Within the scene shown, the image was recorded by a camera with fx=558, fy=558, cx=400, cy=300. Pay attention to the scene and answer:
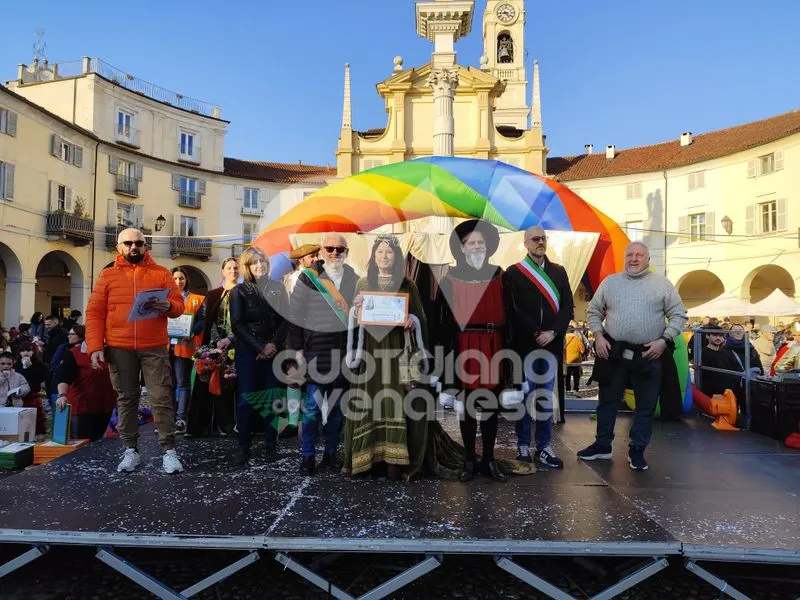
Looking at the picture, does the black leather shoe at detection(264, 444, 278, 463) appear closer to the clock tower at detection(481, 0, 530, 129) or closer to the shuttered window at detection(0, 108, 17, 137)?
the shuttered window at detection(0, 108, 17, 137)

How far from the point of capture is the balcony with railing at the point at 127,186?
28352 millimetres

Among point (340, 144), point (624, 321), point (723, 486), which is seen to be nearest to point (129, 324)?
point (624, 321)

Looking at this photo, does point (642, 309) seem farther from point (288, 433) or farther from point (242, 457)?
point (288, 433)

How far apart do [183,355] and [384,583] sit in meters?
4.10

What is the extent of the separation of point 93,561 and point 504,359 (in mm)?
3012

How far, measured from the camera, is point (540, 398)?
178 inches

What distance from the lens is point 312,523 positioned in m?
3.21

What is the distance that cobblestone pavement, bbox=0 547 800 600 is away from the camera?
3145mm

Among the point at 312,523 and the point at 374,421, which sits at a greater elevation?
the point at 374,421

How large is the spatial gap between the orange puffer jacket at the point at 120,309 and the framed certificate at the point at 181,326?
167cm

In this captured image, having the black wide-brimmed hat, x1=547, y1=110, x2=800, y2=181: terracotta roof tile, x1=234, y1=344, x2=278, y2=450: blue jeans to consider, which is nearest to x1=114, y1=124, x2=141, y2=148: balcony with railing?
x1=547, y1=110, x2=800, y2=181: terracotta roof tile

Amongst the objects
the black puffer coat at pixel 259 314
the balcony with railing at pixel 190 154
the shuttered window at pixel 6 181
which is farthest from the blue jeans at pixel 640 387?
the balcony with railing at pixel 190 154

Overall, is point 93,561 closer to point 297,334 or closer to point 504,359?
point 297,334

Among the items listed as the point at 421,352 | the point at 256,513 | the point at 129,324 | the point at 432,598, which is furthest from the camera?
the point at 129,324
